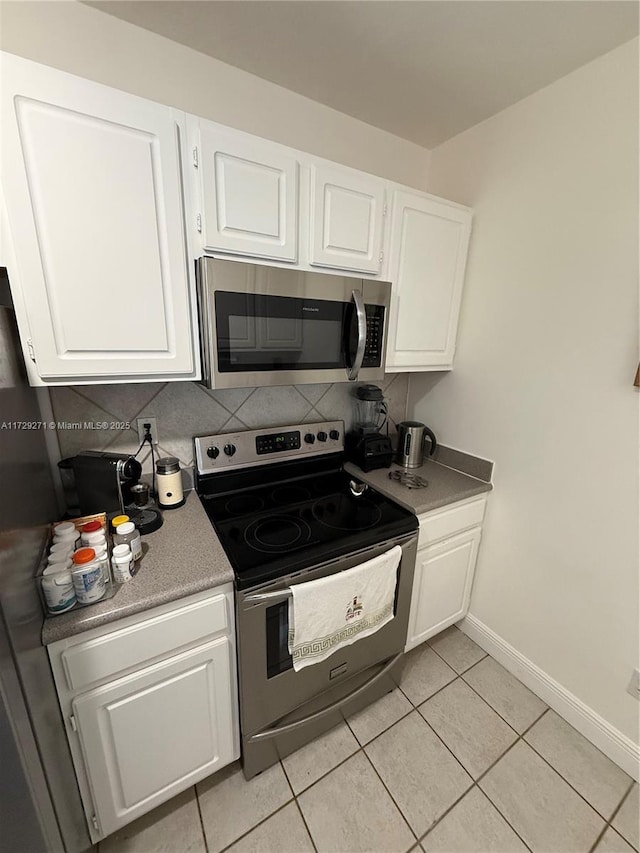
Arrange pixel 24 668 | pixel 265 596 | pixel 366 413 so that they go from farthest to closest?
pixel 366 413, pixel 265 596, pixel 24 668

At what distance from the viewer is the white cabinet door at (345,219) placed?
1246mm

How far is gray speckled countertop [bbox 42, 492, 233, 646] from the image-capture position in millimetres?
866

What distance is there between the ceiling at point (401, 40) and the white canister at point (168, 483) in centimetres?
146

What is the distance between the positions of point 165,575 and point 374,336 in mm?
1137

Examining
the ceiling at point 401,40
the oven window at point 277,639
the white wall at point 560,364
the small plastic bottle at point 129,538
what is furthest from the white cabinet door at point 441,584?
the ceiling at point 401,40

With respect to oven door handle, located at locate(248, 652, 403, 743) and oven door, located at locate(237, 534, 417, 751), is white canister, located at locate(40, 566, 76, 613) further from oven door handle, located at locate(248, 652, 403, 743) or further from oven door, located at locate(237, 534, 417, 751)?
oven door handle, located at locate(248, 652, 403, 743)

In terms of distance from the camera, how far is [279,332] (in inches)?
48.3

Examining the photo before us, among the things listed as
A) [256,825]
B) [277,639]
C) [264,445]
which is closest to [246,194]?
[264,445]

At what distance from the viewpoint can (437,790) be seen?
1274 millimetres

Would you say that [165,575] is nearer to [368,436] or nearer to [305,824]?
[305,824]

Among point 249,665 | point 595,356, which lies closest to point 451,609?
point 249,665

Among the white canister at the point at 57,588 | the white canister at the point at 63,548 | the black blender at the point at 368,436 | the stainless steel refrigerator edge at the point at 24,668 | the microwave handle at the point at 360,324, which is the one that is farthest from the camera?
the black blender at the point at 368,436

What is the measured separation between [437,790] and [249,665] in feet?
2.90

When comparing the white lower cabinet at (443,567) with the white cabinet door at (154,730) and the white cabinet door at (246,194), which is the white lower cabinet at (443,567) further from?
the white cabinet door at (246,194)
